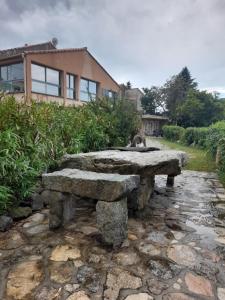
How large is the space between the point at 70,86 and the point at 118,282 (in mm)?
16337

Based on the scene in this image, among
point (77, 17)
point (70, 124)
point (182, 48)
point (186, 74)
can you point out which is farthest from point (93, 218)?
point (186, 74)

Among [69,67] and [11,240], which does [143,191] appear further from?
[69,67]

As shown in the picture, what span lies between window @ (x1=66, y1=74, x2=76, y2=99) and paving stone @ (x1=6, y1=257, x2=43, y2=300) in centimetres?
1534

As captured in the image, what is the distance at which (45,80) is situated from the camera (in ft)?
49.1

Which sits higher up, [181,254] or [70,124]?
[70,124]

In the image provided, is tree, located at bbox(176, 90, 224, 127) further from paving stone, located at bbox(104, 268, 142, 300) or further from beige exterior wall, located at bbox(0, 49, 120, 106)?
paving stone, located at bbox(104, 268, 142, 300)

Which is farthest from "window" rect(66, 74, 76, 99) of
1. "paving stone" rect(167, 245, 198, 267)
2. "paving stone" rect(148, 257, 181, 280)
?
"paving stone" rect(148, 257, 181, 280)

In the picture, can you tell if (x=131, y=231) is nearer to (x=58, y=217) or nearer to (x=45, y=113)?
(x=58, y=217)

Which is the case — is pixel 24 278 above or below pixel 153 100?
below

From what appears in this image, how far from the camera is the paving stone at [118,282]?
6.05ft

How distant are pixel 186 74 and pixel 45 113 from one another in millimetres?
35563

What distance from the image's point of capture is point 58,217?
2.86m

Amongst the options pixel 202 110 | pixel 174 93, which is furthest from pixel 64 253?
pixel 174 93

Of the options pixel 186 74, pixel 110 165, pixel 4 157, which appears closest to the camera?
pixel 4 157
